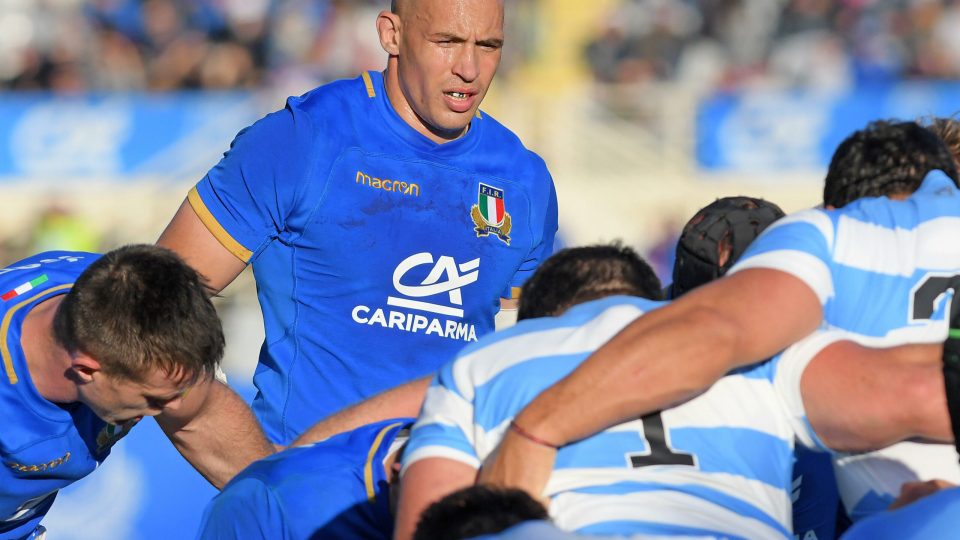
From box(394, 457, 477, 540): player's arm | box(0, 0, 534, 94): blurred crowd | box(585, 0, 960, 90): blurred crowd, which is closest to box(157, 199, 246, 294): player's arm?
box(394, 457, 477, 540): player's arm

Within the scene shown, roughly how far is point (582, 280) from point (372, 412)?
3.17 feet

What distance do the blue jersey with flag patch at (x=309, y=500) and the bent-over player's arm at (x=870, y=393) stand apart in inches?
43.1

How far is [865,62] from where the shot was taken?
16.3 m

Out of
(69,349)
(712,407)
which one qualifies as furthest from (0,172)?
(712,407)

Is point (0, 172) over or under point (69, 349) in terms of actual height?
under

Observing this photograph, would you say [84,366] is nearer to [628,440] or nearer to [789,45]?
[628,440]

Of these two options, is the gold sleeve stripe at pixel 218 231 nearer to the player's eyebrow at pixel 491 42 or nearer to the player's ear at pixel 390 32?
the player's ear at pixel 390 32

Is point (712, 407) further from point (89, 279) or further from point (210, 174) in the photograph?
point (210, 174)

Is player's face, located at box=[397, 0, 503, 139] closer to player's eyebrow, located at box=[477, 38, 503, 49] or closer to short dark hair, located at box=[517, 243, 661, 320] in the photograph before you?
player's eyebrow, located at box=[477, 38, 503, 49]

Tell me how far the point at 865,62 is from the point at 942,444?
45.8 feet

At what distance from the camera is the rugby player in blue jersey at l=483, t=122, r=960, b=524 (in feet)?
9.38

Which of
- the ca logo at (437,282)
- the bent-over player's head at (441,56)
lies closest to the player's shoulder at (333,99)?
the bent-over player's head at (441,56)

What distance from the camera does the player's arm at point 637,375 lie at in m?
2.85

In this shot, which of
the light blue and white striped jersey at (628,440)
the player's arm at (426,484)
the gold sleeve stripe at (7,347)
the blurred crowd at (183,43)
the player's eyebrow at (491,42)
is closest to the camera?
the light blue and white striped jersey at (628,440)
